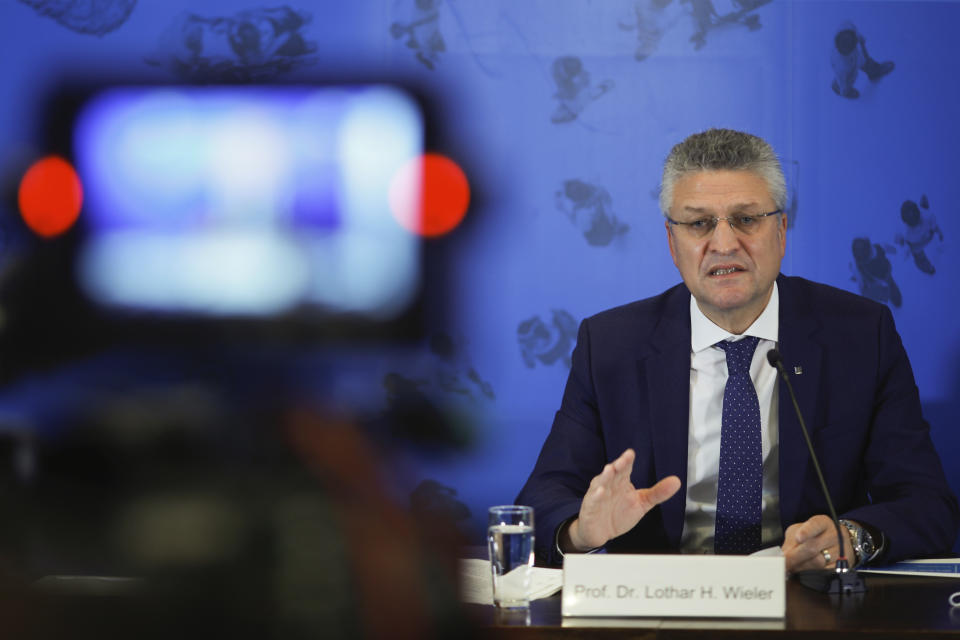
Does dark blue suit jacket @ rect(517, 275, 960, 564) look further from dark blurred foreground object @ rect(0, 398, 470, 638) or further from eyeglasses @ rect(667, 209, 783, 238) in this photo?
dark blurred foreground object @ rect(0, 398, 470, 638)

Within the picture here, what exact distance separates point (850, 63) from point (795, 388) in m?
1.76

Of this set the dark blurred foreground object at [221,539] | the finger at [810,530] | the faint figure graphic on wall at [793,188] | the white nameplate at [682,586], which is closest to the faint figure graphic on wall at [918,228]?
the faint figure graphic on wall at [793,188]

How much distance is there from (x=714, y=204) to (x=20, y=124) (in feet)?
8.08

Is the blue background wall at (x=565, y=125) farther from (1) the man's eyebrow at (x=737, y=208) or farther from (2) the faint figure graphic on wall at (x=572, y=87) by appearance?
(1) the man's eyebrow at (x=737, y=208)

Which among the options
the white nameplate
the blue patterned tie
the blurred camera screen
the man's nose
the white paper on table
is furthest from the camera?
the blurred camera screen

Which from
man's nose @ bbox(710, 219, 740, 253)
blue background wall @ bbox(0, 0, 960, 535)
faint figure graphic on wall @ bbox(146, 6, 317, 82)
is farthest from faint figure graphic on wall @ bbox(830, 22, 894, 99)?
faint figure graphic on wall @ bbox(146, 6, 317, 82)

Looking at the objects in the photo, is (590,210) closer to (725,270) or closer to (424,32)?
(424,32)

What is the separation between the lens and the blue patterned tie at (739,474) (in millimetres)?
1939

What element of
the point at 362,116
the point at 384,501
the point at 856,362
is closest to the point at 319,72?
the point at 362,116

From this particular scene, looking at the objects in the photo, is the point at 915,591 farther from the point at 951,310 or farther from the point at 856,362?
the point at 951,310

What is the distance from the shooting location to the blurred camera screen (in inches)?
137

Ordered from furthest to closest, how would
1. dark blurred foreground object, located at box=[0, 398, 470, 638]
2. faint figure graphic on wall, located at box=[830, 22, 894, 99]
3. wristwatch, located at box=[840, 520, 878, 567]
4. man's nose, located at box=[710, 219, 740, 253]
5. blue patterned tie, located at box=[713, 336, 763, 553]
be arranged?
faint figure graphic on wall, located at box=[830, 22, 894, 99]
man's nose, located at box=[710, 219, 740, 253]
blue patterned tie, located at box=[713, 336, 763, 553]
wristwatch, located at box=[840, 520, 878, 567]
dark blurred foreground object, located at box=[0, 398, 470, 638]

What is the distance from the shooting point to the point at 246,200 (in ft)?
11.7

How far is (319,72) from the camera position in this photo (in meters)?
3.46
